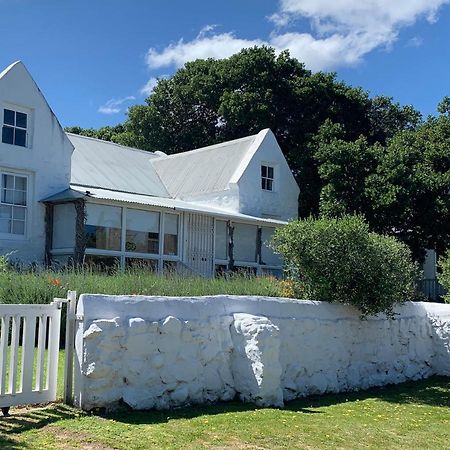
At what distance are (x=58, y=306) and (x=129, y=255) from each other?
41.5 ft

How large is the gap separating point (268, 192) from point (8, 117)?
11.2m

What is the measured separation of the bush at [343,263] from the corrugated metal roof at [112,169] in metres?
12.5

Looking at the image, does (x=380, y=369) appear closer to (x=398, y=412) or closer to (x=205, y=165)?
(x=398, y=412)

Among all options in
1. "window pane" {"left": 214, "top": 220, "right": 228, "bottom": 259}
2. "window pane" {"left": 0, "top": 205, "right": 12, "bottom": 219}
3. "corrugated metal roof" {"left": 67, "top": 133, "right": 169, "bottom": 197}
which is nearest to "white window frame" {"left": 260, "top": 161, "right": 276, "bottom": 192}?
"window pane" {"left": 214, "top": 220, "right": 228, "bottom": 259}

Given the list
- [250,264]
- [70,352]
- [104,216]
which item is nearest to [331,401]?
[70,352]

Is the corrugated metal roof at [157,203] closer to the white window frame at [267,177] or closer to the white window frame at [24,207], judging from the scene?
the white window frame at [24,207]

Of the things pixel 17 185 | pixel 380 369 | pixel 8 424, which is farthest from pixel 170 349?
pixel 17 185

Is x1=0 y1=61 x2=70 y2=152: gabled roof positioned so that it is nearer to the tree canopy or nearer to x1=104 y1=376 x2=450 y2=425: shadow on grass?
the tree canopy

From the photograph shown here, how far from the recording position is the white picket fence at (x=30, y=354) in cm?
737

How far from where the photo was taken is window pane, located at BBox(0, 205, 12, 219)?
19891 mm

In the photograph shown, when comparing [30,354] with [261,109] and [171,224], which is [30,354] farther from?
[261,109]

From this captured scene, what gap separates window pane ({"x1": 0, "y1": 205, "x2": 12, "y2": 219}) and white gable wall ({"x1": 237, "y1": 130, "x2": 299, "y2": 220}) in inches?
358

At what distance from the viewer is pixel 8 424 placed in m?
7.06

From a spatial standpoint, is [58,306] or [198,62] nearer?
[58,306]
